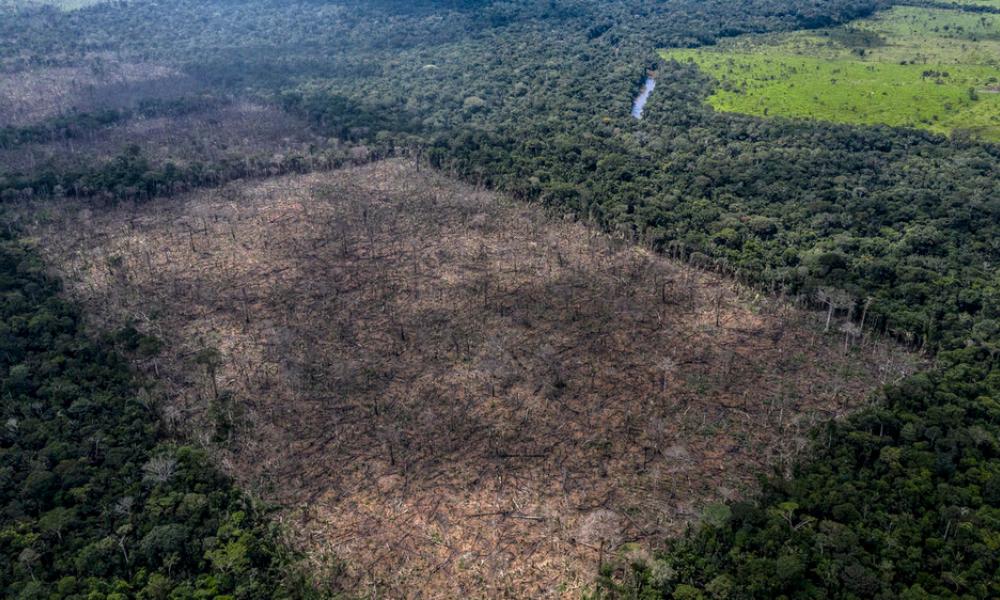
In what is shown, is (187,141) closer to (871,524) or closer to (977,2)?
(871,524)

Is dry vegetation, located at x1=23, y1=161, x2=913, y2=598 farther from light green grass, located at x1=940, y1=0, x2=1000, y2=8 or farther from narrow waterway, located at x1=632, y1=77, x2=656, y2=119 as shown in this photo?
light green grass, located at x1=940, y1=0, x2=1000, y2=8

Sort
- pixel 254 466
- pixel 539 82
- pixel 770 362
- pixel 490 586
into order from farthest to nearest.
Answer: pixel 539 82 < pixel 770 362 < pixel 254 466 < pixel 490 586

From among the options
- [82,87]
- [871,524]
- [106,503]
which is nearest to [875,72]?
[871,524]

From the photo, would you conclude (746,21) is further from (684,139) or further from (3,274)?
(3,274)

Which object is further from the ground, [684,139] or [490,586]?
[684,139]

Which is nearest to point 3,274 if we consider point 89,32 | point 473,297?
point 473,297
